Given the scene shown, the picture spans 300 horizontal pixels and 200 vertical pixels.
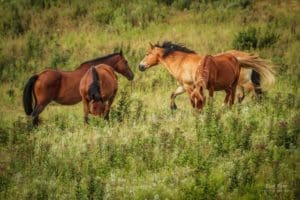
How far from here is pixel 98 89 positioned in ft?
50.2

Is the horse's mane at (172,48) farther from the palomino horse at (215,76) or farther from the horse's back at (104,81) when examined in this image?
the horse's back at (104,81)

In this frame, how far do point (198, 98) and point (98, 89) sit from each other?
2.07m

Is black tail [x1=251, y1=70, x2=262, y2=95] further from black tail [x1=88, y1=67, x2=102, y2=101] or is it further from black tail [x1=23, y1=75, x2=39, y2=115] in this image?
black tail [x1=23, y1=75, x2=39, y2=115]

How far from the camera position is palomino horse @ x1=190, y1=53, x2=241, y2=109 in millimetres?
15586

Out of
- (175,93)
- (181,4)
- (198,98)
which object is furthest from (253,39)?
Result: (198,98)

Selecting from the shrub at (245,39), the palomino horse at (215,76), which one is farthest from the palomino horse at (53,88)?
the shrub at (245,39)

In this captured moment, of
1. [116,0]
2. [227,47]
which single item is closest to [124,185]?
[227,47]

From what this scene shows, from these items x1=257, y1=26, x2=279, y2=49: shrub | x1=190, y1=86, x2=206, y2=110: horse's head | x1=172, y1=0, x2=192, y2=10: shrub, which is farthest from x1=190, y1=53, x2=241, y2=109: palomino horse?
x1=172, y1=0, x2=192, y2=10: shrub

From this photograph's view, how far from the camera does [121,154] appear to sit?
12.8 meters

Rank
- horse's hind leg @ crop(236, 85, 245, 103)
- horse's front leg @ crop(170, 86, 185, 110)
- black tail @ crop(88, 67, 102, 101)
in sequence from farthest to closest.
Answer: horse's hind leg @ crop(236, 85, 245, 103) → horse's front leg @ crop(170, 86, 185, 110) → black tail @ crop(88, 67, 102, 101)

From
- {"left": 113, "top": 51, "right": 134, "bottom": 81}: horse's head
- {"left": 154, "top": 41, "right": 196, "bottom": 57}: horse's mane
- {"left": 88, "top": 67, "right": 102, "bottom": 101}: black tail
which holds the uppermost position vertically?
{"left": 154, "top": 41, "right": 196, "bottom": 57}: horse's mane

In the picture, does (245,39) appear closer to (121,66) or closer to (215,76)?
(121,66)

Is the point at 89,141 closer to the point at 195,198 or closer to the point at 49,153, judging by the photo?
the point at 49,153

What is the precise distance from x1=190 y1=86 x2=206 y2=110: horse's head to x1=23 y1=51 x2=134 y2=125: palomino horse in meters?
3.45
